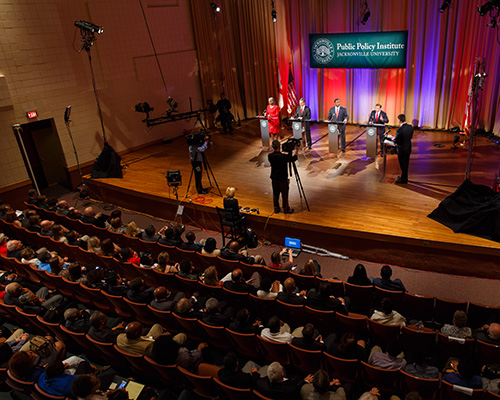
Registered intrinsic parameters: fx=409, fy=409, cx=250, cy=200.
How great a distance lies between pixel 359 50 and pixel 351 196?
5884mm

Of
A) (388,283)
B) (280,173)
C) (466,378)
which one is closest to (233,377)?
(466,378)

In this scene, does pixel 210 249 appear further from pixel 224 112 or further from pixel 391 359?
pixel 224 112

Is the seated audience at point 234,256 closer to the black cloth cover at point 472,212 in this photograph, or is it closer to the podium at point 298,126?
the black cloth cover at point 472,212

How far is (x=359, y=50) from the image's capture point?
1198 cm

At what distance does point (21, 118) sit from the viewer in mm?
10047

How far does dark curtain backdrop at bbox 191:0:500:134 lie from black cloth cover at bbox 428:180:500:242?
→ 14.5ft

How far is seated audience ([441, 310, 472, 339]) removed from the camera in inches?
163

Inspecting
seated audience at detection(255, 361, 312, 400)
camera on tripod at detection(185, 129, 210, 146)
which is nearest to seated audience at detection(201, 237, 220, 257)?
seated audience at detection(255, 361, 312, 400)

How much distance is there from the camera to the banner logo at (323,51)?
41.3 feet

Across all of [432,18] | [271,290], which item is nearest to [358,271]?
[271,290]

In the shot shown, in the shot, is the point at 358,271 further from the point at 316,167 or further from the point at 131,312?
the point at 316,167

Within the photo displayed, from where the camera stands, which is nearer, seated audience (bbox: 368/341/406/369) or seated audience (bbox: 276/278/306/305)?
seated audience (bbox: 368/341/406/369)

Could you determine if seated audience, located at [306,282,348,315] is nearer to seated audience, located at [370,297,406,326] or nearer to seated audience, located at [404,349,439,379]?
seated audience, located at [370,297,406,326]

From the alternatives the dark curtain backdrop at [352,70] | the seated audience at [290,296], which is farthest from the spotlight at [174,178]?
the dark curtain backdrop at [352,70]
